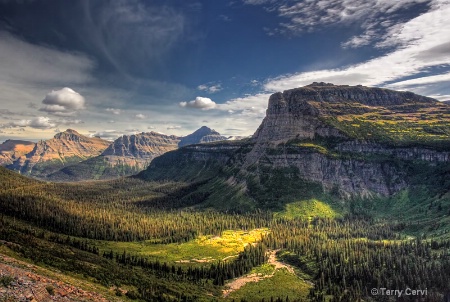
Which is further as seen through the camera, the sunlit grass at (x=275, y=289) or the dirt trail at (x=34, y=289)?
the sunlit grass at (x=275, y=289)

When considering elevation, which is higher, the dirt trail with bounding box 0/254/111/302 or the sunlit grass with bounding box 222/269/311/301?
the dirt trail with bounding box 0/254/111/302

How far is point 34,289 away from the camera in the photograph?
72.1 meters

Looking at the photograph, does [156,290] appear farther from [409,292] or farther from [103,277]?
[409,292]

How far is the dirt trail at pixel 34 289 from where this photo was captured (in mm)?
66188

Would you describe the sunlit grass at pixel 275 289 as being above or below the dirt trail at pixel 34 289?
below

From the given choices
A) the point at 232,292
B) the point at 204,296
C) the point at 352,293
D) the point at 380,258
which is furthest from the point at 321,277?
the point at 204,296

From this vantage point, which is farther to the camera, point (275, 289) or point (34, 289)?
point (275, 289)

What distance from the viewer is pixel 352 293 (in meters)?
158

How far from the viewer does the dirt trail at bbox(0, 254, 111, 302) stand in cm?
6619

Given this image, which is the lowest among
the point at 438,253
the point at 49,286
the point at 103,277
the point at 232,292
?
the point at 232,292

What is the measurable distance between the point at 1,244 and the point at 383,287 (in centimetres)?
17527

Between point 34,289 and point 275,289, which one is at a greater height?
→ point 34,289

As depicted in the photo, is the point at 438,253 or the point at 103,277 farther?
the point at 438,253

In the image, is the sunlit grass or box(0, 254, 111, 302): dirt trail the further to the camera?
the sunlit grass
